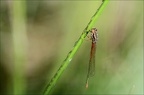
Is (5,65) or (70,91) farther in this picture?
Result: (5,65)

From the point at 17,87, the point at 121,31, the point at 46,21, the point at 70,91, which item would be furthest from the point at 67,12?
the point at 17,87

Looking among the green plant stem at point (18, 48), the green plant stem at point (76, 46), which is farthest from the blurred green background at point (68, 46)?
the green plant stem at point (76, 46)

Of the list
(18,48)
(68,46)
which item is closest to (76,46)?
(18,48)

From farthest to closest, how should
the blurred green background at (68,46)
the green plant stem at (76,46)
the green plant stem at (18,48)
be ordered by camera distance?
the blurred green background at (68,46) < the green plant stem at (18,48) < the green plant stem at (76,46)

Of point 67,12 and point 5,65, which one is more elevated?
point 67,12

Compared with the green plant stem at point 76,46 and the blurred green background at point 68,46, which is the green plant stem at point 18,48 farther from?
the green plant stem at point 76,46

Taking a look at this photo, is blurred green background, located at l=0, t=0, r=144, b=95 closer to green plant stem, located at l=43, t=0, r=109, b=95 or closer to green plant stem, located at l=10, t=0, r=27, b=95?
green plant stem, located at l=10, t=0, r=27, b=95

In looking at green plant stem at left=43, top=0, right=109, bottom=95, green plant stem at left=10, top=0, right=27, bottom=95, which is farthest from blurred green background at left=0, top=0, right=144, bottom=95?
green plant stem at left=43, top=0, right=109, bottom=95

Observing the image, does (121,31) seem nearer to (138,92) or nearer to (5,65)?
(138,92)
